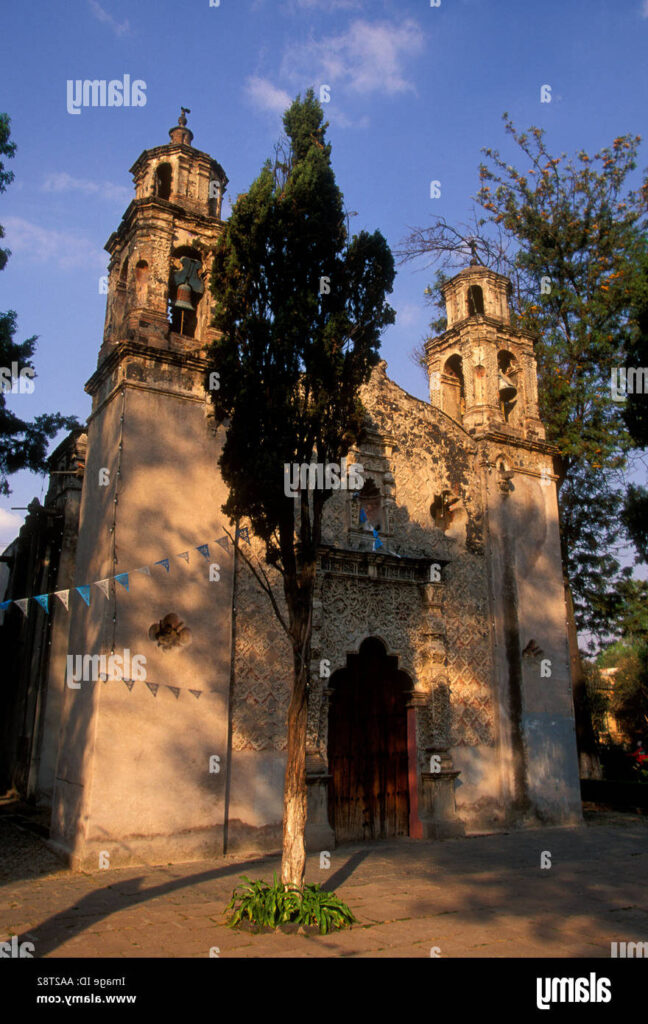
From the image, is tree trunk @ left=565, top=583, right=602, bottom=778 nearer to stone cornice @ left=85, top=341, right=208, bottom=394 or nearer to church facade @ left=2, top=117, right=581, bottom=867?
church facade @ left=2, top=117, right=581, bottom=867

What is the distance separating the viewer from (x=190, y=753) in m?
9.09

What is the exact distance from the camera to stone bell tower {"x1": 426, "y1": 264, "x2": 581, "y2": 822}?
1234 cm

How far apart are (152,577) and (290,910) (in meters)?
4.52

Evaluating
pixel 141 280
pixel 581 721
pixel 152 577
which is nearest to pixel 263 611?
pixel 152 577

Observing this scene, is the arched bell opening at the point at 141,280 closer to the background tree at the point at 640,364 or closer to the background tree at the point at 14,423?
the background tree at the point at 14,423

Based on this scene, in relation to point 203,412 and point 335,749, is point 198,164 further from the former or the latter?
point 335,749

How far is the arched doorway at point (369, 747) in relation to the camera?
1063cm

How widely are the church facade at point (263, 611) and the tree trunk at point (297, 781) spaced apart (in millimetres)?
2784

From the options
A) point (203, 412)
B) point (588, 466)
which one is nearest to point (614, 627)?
point (588, 466)

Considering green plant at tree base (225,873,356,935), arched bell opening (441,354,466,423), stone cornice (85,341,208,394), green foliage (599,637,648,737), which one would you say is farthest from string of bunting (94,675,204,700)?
green foliage (599,637,648,737)

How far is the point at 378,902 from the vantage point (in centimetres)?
695

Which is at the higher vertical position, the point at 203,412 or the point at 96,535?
the point at 203,412

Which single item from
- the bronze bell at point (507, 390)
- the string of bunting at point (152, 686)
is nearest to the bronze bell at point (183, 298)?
the string of bunting at point (152, 686)
